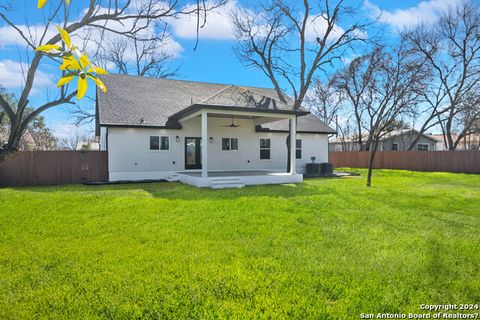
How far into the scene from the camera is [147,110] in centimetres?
1527

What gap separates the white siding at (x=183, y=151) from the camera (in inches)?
545

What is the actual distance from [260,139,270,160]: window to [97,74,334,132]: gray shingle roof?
832mm

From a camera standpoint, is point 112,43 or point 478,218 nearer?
point 478,218

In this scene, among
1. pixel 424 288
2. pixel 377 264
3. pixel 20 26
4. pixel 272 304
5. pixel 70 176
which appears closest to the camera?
pixel 272 304

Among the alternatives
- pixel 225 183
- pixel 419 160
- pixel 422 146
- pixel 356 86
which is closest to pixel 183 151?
pixel 225 183

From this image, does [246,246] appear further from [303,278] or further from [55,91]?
[55,91]

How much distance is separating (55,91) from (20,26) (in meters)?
1.58

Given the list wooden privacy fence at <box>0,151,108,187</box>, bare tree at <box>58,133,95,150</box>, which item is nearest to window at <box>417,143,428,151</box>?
wooden privacy fence at <box>0,151,108,187</box>

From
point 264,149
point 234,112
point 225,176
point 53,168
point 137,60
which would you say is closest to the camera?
point 234,112

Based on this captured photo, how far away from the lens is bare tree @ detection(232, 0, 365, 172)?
1914 cm

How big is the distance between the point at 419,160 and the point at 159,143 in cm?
1856

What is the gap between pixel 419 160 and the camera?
2223 cm

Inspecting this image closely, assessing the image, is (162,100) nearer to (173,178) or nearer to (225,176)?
(173,178)

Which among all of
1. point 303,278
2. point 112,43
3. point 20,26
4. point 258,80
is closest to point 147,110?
point 20,26
